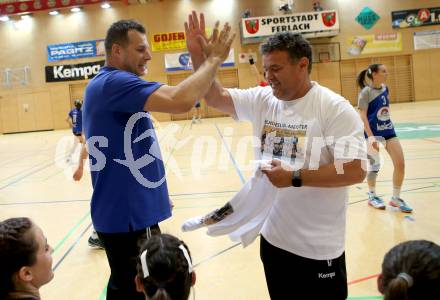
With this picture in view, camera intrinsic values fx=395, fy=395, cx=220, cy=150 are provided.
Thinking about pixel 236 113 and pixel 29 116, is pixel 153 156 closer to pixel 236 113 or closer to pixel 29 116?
pixel 236 113

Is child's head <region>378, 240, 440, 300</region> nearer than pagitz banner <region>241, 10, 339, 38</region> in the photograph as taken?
Yes

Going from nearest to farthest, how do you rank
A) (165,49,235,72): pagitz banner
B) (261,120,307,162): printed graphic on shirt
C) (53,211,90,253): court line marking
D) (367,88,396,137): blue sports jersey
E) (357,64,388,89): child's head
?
(261,120,307,162): printed graphic on shirt < (53,211,90,253): court line marking < (357,64,388,89): child's head < (367,88,396,137): blue sports jersey < (165,49,235,72): pagitz banner

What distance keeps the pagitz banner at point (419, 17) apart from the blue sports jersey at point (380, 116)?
22.0m

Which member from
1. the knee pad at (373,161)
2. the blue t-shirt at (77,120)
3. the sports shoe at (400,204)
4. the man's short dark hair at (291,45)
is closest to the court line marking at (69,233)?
the man's short dark hair at (291,45)

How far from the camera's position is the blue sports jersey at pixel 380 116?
5.12 meters

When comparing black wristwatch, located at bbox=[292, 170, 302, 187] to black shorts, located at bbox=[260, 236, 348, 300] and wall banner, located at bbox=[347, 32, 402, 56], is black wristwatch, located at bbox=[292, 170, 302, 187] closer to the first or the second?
black shorts, located at bbox=[260, 236, 348, 300]

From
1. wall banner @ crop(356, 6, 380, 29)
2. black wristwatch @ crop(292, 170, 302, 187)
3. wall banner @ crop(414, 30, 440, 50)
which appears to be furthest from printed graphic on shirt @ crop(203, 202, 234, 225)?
wall banner @ crop(414, 30, 440, 50)

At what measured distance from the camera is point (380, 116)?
5.11m

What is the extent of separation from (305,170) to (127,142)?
38.7 inches

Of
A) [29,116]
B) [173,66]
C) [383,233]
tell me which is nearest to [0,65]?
[29,116]

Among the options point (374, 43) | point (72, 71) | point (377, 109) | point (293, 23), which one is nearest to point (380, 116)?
point (377, 109)

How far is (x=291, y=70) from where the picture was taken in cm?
212

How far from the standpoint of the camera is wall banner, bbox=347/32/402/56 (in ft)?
78.9

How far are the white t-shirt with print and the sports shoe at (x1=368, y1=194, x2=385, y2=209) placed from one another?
135 inches
